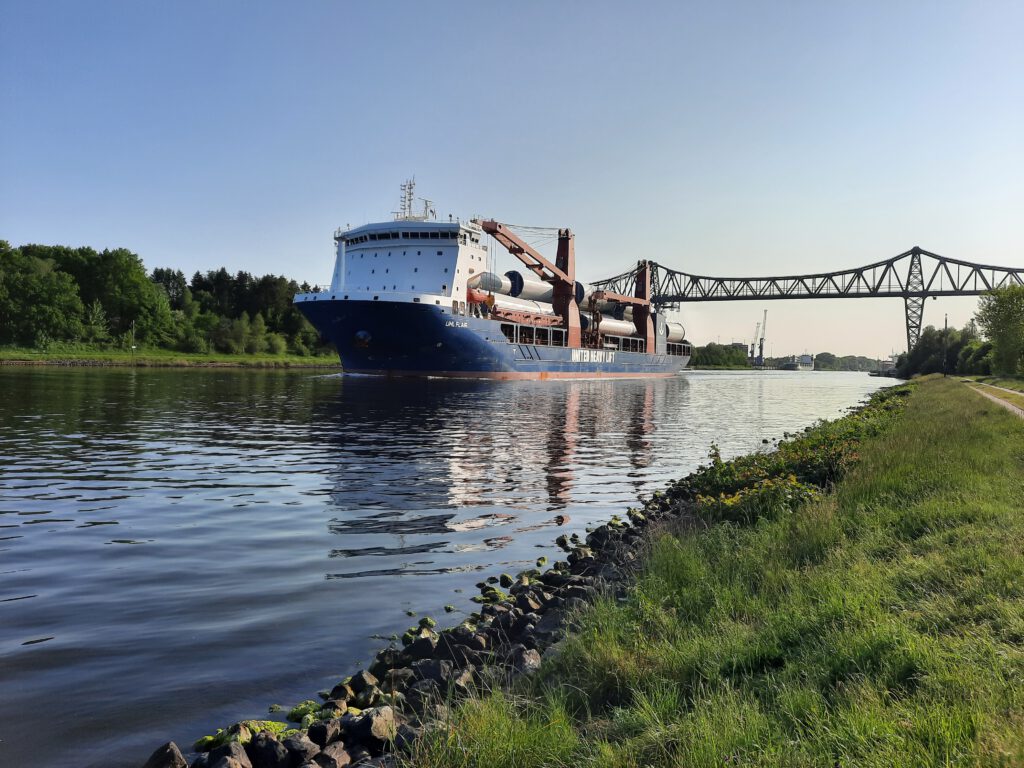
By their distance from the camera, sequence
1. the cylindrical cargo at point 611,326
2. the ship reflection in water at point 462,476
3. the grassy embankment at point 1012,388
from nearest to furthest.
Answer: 1. the ship reflection in water at point 462,476
2. the grassy embankment at point 1012,388
3. the cylindrical cargo at point 611,326

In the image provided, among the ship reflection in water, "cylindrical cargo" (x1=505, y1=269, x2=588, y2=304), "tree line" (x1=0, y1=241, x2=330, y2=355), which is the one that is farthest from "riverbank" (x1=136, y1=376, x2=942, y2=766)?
"tree line" (x1=0, y1=241, x2=330, y2=355)

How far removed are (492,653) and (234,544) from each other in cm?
542

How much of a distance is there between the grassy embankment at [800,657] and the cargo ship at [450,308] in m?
43.4

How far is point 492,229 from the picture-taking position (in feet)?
204

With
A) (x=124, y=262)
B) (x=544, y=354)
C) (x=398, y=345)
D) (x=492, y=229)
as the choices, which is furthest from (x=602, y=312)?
(x=124, y=262)

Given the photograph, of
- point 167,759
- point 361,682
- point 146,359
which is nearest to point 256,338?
point 146,359

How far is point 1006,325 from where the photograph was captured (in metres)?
54.0

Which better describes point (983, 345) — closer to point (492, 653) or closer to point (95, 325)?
point (492, 653)

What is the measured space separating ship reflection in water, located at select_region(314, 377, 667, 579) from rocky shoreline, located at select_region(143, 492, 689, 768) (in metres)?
1.69

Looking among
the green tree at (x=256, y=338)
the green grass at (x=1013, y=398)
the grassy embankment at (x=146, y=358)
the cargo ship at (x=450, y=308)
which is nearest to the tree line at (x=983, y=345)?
the green grass at (x=1013, y=398)

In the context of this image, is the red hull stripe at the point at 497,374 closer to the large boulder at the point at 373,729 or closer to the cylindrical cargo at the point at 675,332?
the cylindrical cargo at the point at 675,332

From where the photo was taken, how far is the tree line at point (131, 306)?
267ft

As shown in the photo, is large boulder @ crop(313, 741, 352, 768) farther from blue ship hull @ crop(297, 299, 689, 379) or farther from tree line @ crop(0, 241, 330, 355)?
tree line @ crop(0, 241, 330, 355)

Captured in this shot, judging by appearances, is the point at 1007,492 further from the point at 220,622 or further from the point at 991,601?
the point at 220,622
